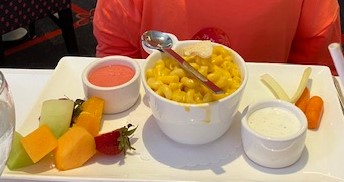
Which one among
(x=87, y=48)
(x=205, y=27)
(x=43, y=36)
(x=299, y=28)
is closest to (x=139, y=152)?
(x=205, y=27)

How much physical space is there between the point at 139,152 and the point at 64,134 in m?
0.13

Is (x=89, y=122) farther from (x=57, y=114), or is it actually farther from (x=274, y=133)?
(x=274, y=133)

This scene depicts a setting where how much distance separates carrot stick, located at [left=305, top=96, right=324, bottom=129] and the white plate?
0.01 metres

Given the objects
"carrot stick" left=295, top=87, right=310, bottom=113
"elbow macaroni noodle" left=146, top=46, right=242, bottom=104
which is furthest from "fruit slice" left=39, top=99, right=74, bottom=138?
"carrot stick" left=295, top=87, right=310, bottom=113

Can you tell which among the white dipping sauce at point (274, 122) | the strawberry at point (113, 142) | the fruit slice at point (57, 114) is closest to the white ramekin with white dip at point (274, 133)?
the white dipping sauce at point (274, 122)

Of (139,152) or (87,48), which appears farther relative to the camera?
(87,48)

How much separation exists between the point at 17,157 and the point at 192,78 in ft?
1.03

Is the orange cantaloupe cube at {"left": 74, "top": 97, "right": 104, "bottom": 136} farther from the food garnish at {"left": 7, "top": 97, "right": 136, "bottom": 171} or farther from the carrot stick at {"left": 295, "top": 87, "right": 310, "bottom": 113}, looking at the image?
the carrot stick at {"left": 295, "top": 87, "right": 310, "bottom": 113}

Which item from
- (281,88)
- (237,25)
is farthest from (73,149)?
(237,25)

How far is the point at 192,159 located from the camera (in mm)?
856

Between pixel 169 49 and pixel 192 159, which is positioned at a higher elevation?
pixel 169 49

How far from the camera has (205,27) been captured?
3.98ft

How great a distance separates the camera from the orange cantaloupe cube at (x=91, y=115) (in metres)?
0.87

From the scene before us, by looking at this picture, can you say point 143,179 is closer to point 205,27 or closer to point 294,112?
point 294,112
